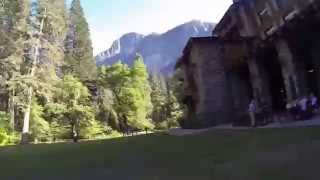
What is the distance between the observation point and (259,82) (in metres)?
35.1

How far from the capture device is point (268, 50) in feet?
108

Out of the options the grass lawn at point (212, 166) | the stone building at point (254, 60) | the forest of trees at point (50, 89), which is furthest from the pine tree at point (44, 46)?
the grass lawn at point (212, 166)

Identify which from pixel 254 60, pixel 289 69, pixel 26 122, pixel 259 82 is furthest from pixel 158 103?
pixel 289 69

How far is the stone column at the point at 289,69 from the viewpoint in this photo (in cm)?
2906

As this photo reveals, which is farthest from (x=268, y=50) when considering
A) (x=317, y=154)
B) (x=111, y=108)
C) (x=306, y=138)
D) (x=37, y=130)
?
(x=111, y=108)

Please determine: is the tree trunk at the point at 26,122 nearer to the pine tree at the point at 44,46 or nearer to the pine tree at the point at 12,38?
the pine tree at the point at 44,46

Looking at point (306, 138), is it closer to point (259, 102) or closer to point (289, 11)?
point (289, 11)

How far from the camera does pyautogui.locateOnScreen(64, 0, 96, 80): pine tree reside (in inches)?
3371

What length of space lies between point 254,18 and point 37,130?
30788mm

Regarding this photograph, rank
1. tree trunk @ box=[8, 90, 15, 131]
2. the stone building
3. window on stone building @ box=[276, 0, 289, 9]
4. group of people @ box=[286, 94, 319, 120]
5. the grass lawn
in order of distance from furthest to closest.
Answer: tree trunk @ box=[8, 90, 15, 131] → window on stone building @ box=[276, 0, 289, 9] → the stone building → group of people @ box=[286, 94, 319, 120] → the grass lawn

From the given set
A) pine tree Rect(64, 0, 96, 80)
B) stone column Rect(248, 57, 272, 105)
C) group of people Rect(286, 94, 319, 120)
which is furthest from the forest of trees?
group of people Rect(286, 94, 319, 120)

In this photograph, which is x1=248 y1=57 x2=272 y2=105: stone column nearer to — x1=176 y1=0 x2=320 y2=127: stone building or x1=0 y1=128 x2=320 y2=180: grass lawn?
x1=176 y1=0 x2=320 y2=127: stone building

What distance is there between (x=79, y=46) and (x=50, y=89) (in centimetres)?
3305

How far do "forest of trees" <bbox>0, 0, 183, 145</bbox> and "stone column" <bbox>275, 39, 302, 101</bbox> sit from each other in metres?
27.9
